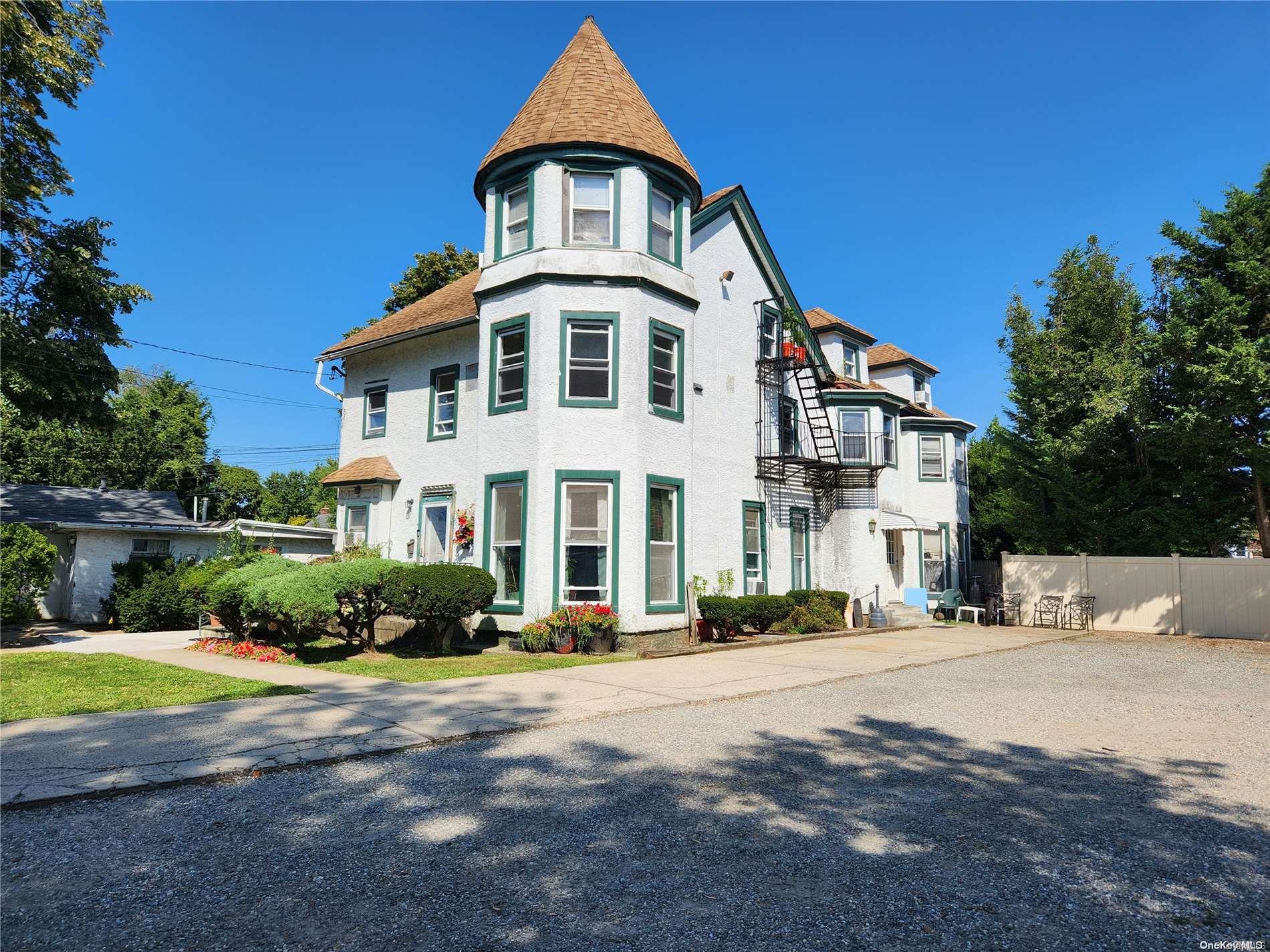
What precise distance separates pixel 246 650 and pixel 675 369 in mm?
10011

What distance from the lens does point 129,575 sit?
19.8 metres

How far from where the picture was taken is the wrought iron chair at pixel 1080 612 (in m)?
20.8

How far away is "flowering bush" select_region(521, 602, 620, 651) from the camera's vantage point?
13.8 m

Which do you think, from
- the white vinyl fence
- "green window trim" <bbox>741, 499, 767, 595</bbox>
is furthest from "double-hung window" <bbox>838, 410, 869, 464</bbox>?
the white vinyl fence

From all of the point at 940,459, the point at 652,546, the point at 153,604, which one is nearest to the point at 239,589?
the point at 652,546

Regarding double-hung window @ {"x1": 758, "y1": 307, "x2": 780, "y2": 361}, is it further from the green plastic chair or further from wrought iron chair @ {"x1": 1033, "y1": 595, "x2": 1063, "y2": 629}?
wrought iron chair @ {"x1": 1033, "y1": 595, "x2": 1063, "y2": 629}

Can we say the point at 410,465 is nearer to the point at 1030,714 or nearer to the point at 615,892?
the point at 1030,714

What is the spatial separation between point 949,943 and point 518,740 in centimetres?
443

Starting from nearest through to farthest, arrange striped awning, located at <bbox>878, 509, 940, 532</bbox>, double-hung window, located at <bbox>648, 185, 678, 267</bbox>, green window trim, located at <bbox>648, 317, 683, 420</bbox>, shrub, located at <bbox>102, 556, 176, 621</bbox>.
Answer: green window trim, located at <bbox>648, 317, 683, 420</bbox> → double-hung window, located at <bbox>648, 185, 678, 267</bbox> → shrub, located at <bbox>102, 556, 176, 621</bbox> → striped awning, located at <bbox>878, 509, 940, 532</bbox>

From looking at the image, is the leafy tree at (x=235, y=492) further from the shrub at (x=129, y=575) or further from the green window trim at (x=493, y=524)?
the green window trim at (x=493, y=524)

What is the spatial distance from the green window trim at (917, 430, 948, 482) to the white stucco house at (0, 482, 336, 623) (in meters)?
20.7

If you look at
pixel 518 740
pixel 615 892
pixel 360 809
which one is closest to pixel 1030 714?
pixel 518 740

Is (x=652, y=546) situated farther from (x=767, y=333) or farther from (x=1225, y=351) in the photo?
(x=1225, y=351)

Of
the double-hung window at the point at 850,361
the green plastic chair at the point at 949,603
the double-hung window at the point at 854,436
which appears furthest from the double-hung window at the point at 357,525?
the green plastic chair at the point at 949,603
